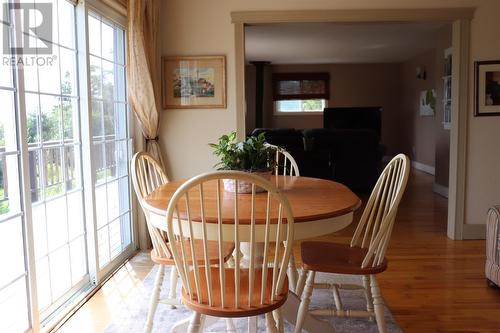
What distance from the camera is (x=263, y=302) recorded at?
1685 mm

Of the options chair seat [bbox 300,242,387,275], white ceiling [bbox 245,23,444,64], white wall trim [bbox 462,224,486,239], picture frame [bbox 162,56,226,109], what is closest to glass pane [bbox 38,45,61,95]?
picture frame [bbox 162,56,226,109]

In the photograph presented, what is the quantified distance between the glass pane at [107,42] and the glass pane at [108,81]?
6 centimetres

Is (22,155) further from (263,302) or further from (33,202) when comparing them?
(263,302)

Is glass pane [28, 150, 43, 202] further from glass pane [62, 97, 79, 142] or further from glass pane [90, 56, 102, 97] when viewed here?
glass pane [90, 56, 102, 97]

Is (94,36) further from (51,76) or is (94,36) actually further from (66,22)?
(51,76)

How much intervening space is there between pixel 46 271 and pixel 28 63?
45.4 inches

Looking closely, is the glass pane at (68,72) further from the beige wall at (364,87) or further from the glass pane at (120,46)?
the beige wall at (364,87)

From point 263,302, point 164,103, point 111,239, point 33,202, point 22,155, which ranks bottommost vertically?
point 111,239

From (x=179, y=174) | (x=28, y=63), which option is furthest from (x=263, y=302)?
(x=179, y=174)

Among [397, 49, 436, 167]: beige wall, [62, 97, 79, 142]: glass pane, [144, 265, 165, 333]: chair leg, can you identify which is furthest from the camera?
[397, 49, 436, 167]: beige wall

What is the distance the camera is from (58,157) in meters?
2.69

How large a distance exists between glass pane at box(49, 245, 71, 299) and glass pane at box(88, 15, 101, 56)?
4.46 feet

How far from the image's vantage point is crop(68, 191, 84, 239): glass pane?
286cm

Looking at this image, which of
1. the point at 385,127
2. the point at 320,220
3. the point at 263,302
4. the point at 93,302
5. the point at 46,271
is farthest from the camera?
the point at 385,127
